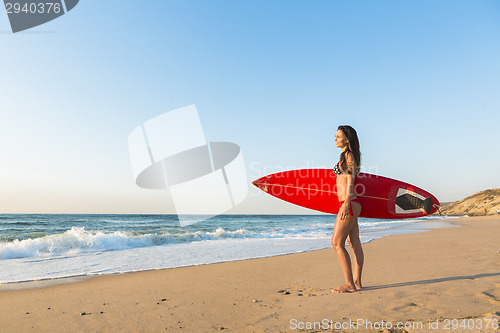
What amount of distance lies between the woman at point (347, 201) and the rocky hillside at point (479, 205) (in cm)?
3893

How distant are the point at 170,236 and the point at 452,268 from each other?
968 centimetres

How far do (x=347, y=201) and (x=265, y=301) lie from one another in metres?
1.42

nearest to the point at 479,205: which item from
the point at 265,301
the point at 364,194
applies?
the point at 364,194

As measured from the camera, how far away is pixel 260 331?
7.86 feet

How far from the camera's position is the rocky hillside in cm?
3516

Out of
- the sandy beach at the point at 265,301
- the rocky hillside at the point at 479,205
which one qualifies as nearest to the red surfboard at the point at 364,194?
the sandy beach at the point at 265,301

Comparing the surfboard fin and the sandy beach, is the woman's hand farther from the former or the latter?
the surfboard fin

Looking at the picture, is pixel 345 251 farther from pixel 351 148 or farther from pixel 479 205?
pixel 479 205

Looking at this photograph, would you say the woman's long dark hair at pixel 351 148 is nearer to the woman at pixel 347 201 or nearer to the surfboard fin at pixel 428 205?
the woman at pixel 347 201

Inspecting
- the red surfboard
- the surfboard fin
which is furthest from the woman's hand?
the surfboard fin

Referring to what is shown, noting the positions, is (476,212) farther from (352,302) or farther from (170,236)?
(352,302)

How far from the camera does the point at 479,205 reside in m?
38.8

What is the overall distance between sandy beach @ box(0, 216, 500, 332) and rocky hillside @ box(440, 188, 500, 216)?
38.0 m

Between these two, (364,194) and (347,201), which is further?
(364,194)
